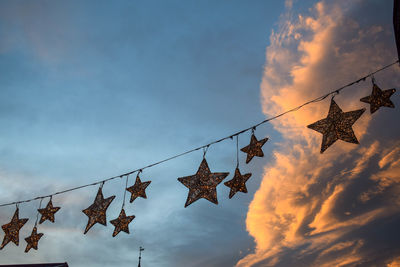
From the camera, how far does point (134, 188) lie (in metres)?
7.25

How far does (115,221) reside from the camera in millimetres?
7828

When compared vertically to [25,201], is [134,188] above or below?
below

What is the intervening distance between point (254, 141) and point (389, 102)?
2569mm

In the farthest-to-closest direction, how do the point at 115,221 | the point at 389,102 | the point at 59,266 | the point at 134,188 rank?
the point at 59,266 → the point at 115,221 → the point at 134,188 → the point at 389,102

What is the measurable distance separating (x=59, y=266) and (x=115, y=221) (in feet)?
42.3

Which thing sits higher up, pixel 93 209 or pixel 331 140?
pixel 93 209

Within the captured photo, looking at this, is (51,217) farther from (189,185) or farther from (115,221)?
(189,185)

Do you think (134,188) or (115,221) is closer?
(134,188)

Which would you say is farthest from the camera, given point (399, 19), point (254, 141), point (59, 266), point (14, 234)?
point (59, 266)

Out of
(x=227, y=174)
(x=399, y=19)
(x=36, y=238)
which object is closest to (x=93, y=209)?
(x=36, y=238)

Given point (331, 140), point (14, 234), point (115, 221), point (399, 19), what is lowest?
point (331, 140)

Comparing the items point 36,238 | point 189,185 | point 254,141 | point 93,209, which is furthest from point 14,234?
point 254,141

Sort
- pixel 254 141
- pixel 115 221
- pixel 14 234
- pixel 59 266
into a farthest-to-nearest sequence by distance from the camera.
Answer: pixel 59 266
pixel 14 234
pixel 115 221
pixel 254 141

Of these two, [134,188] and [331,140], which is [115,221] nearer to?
[134,188]
